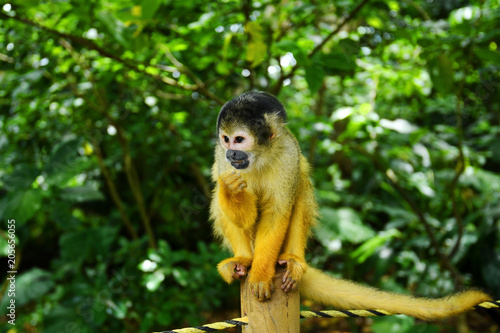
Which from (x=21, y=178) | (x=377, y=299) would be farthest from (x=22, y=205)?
(x=377, y=299)

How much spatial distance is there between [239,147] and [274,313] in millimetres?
660

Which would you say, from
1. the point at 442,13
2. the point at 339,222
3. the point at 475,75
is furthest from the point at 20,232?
the point at 442,13

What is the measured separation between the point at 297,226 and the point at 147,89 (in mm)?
1820

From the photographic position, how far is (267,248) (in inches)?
58.5

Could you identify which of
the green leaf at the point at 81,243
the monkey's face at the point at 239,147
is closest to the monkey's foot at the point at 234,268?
the monkey's face at the point at 239,147

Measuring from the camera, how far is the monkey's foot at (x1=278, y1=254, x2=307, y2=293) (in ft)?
4.07

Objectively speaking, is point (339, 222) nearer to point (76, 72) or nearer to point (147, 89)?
point (147, 89)

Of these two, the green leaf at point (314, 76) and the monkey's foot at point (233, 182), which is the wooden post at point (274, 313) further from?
the green leaf at point (314, 76)

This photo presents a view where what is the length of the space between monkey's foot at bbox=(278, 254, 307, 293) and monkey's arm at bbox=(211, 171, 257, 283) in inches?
6.3

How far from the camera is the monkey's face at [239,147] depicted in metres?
1.51

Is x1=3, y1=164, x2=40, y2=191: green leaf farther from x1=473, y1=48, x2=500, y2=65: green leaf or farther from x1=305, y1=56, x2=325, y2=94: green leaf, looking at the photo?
x1=473, y1=48, x2=500, y2=65: green leaf

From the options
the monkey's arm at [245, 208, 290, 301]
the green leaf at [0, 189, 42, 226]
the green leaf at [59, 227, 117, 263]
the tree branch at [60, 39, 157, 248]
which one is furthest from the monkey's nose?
the green leaf at [59, 227, 117, 263]

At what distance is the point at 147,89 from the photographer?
Answer: 292cm

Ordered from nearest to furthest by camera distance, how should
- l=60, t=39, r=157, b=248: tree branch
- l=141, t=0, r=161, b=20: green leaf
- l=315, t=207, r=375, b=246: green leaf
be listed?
l=141, t=0, r=161, b=20: green leaf, l=60, t=39, r=157, b=248: tree branch, l=315, t=207, r=375, b=246: green leaf
